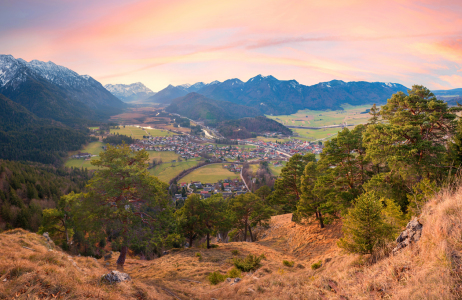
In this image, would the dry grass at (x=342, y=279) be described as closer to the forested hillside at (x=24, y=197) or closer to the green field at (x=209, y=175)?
the forested hillside at (x=24, y=197)

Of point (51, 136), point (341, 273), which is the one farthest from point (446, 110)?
point (51, 136)

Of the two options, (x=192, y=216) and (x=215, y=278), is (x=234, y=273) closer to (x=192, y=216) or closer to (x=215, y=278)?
(x=215, y=278)

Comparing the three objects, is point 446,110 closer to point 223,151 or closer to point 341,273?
point 341,273

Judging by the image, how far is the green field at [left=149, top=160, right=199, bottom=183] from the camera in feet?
343

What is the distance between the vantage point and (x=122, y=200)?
1648 centimetres

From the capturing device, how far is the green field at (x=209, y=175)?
3979 inches

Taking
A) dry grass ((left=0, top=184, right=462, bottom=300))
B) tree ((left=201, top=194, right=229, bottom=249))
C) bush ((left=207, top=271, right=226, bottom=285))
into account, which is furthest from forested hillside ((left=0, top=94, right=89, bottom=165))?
bush ((left=207, top=271, right=226, bottom=285))

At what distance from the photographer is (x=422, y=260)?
20.0 feet

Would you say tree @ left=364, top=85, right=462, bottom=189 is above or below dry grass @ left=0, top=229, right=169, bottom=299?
above

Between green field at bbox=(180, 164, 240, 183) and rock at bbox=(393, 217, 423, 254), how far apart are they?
93.0 meters

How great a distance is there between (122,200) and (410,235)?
18260mm

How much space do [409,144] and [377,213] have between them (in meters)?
8.30

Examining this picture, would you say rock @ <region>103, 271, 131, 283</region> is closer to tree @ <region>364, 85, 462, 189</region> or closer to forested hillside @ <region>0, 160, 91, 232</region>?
tree @ <region>364, 85, 462, 189</region>

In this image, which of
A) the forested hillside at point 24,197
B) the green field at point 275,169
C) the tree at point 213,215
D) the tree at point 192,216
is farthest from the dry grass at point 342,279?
the green field at point 275,169
